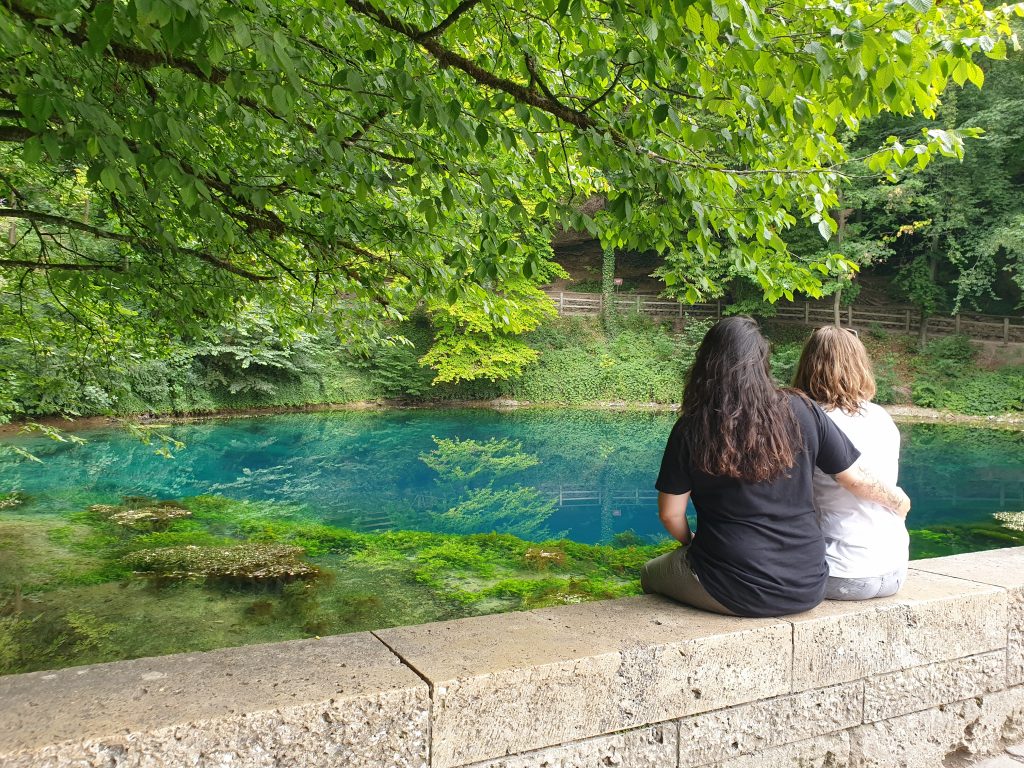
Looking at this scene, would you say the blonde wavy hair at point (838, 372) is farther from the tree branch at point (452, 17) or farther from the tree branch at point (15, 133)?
the tree branch at point (15, 133)

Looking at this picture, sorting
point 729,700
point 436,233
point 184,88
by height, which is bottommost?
point 729,700

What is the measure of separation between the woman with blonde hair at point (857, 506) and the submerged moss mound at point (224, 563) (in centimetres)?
471

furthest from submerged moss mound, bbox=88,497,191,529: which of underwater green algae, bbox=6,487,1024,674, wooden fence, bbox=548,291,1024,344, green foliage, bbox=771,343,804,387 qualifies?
wooden fence, bbox=548,291,1024,344

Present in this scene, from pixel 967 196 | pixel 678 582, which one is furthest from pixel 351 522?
pixel 967 196

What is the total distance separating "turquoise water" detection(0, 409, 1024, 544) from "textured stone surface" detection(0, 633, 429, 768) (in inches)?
280

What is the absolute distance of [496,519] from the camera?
9.45 metres

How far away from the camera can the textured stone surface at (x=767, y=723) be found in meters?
1.99

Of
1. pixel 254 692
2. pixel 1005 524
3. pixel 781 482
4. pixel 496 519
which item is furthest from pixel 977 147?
pixel 254 692

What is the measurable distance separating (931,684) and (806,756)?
593 mm

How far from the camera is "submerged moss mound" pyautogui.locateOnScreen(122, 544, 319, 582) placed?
5812mm

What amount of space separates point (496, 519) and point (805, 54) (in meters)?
7.89

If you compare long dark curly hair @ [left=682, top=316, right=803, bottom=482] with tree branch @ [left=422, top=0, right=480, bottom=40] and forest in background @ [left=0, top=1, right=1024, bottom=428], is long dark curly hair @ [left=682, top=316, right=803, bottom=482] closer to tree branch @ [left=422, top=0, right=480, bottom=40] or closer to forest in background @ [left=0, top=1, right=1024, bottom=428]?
forest in background @ [left=0, top=1, right=1024, bottom=428]

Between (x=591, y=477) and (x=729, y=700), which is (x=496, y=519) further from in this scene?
(x=729, y=700)

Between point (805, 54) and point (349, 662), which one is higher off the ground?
point (805, 54)
